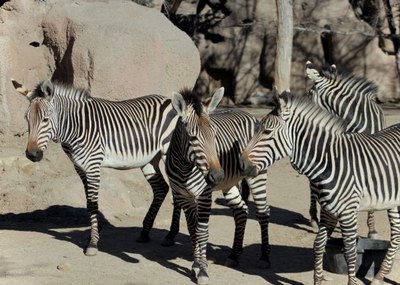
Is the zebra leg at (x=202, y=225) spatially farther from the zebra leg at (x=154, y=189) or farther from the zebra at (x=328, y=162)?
the zebra leg at (x=154, y=189)

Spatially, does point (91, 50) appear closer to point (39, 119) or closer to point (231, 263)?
point (39, 119)

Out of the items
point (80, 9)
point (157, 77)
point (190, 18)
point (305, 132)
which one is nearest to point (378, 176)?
point (305, 132)

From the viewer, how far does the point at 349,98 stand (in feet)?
31.3

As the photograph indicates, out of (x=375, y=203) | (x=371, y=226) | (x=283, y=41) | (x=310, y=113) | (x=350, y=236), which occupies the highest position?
(x=310, y=113)

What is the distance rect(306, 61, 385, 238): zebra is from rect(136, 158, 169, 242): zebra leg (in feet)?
5.91

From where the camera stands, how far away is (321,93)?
9688mm

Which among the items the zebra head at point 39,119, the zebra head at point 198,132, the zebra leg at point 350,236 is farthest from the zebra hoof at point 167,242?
the zebra leg at point 350,236

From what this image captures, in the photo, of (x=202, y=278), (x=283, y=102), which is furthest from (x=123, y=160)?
(x=283, y=102)

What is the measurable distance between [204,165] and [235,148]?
1.09m

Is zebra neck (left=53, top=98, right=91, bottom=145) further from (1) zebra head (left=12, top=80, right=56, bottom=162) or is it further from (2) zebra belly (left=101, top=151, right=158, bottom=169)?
Result: (2) zebra belly (left=101, top=151, right=158, bottom=169)

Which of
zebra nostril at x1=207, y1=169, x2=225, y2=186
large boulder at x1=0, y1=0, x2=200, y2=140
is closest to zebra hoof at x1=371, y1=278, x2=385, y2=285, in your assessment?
zebra nostril at x1=207, y1=169, x2=225, y2=186

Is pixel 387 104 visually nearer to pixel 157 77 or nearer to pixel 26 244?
pixel 157 77

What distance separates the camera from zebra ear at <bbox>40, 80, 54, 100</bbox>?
850cm

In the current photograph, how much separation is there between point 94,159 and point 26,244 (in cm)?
121
